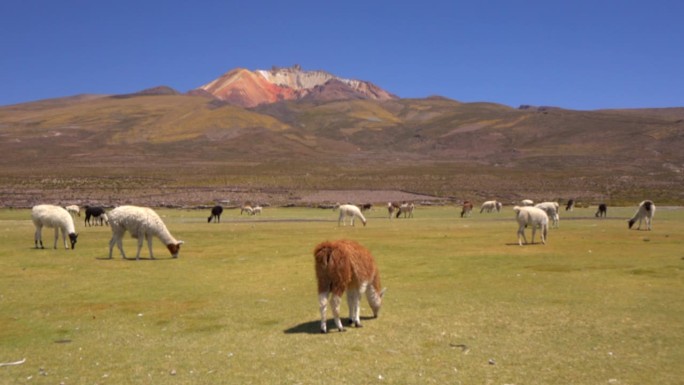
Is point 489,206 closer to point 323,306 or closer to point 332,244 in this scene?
point 332,244

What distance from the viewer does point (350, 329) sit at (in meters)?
12.4

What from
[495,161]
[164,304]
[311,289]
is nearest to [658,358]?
[311,289]

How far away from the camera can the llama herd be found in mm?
11922

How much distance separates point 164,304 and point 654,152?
17424 centimetres

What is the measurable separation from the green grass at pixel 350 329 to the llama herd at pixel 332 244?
593 millimetres

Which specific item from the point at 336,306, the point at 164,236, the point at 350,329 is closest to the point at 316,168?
the point at 164,236

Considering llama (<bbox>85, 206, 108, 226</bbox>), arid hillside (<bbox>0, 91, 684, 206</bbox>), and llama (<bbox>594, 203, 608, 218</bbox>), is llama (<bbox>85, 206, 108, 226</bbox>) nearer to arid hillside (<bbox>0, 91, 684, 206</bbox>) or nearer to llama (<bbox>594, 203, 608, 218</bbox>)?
arid hillside (<bbox>0, 91, 684, 206</bbox>)

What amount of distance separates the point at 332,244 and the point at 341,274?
710 mm

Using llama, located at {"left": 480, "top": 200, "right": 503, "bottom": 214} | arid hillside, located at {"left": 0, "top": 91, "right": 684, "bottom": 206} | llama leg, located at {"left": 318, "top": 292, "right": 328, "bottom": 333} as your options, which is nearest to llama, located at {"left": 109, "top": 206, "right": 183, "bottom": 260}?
llama leg, located at {"left": 318, "top": 292, "right": 328, "bottom": 333}

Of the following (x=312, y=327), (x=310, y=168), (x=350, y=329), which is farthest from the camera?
(x=310, y=168)

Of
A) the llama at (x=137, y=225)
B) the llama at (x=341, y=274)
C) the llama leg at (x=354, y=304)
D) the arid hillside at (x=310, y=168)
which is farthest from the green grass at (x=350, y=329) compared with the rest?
the arid hillside at (x=310, y=168)

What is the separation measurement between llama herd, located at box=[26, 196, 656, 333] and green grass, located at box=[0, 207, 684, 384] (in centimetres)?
59

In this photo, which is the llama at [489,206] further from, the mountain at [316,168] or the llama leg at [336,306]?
the llama leg at [336,306]

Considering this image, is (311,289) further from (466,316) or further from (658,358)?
(658,358)
